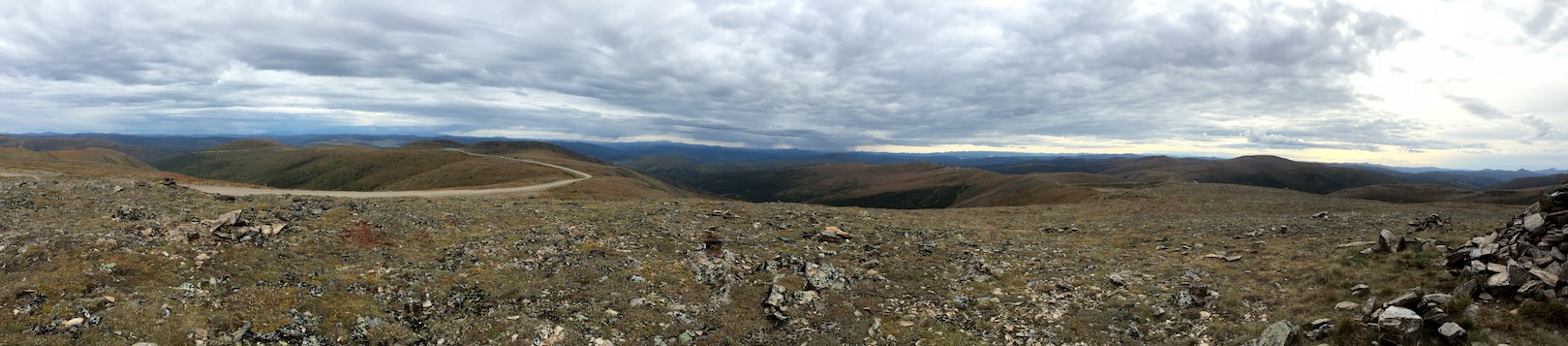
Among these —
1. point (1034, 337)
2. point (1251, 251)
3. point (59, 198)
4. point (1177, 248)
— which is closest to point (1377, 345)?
point (1034, 337)

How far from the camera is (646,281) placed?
2173 cm

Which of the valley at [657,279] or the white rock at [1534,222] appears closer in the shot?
the valley at [657,279]

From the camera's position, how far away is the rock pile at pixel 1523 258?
13.6m

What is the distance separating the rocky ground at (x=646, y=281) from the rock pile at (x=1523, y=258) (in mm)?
506

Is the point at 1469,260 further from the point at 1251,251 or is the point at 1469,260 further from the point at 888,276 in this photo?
the point at 888,276

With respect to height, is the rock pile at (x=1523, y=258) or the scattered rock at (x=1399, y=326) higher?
the rock pile at (x=1523, y=258)

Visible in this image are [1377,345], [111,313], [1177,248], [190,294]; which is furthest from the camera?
[1177,248]

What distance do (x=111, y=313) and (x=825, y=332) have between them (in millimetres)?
18762

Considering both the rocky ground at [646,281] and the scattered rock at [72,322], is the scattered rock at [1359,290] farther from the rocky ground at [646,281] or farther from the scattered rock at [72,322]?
the scattered rock at [72,322]

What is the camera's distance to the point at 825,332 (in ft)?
59.2

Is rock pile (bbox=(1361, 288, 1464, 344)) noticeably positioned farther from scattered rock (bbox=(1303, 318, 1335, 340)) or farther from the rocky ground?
scattered rock (bbox=(1303, 318, 1335, 340))

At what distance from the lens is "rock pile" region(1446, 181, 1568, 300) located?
13570 millimetres

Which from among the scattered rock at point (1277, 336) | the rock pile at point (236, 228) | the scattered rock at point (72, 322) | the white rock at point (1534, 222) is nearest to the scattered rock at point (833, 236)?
the scattered rock at point (1277, 336)

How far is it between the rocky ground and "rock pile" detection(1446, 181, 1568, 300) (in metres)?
0.51
